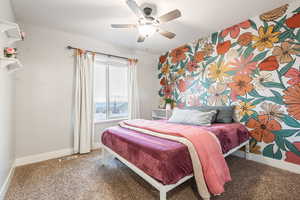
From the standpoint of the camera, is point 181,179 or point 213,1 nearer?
point 181,179

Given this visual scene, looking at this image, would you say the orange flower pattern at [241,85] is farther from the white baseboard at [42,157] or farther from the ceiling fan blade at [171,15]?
the white baseboard at [42,157]

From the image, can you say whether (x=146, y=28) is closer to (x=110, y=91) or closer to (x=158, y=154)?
(x=158, y=154)

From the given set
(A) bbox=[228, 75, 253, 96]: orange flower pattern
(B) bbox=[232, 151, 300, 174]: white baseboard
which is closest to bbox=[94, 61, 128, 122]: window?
(A) bbox=[228, 75, 253, 96]: orange flower pattern

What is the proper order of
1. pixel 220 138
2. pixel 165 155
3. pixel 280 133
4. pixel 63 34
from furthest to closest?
pixel 63 34, pixel 280 133, pixel 220 138, pixel 165 155

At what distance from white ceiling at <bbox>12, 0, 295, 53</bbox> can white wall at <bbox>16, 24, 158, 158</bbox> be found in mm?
272

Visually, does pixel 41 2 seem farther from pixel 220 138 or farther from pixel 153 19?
pixel 220 138

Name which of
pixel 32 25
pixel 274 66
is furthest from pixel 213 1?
pixel 32 25

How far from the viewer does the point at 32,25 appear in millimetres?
2473

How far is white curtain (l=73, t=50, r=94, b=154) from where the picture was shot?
280 centimetres

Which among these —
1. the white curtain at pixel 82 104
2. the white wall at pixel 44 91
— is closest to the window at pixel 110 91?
the white curtain at pixel 82 104

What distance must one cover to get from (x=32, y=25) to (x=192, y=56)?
3.35 meters

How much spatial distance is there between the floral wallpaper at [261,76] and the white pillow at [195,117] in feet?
2.10

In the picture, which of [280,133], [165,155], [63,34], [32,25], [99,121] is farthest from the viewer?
[99,121]

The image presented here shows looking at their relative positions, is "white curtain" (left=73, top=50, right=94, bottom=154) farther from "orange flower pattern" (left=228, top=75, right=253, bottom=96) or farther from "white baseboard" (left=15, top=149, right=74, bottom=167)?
"orange flower pattern" (left=228, top=75, right=253, bottom=96)
